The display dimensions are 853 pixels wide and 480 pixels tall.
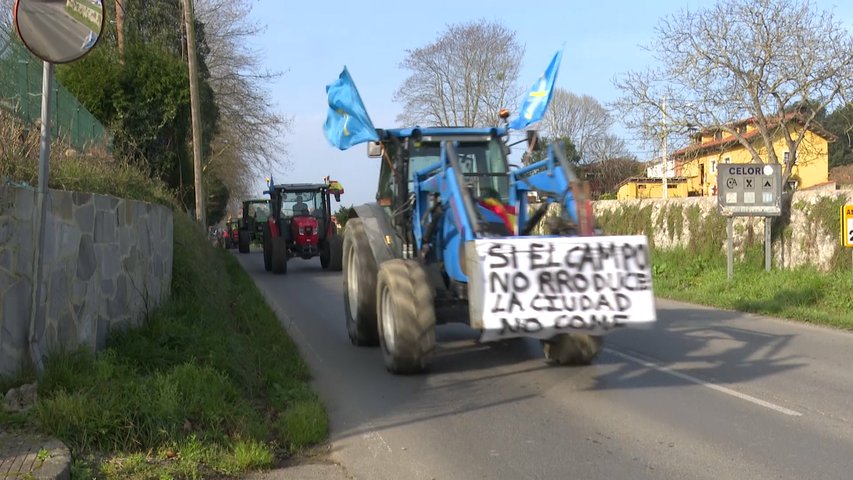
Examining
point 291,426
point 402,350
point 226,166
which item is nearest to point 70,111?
point 402,350

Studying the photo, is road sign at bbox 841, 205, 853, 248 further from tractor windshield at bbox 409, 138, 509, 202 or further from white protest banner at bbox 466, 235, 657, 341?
white protest banner at bbox 466, 235, 657, 341

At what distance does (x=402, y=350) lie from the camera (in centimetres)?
785

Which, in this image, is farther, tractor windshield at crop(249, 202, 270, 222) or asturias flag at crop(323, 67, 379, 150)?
tractor windshield at crop(249, 202, 270, 222)

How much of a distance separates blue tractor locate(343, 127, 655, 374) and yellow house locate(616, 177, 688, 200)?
35630 mm

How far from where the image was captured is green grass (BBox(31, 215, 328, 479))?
207 inches

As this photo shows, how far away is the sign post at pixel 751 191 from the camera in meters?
16.3

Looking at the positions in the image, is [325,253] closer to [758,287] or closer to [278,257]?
[278,257]

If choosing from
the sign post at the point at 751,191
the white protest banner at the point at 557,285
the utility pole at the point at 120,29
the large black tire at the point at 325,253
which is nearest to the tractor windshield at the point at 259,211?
the large black tire at the point at 325,253

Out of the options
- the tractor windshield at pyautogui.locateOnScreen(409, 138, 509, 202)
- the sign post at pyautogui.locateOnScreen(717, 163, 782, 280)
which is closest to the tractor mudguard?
the tractor windshield at pyautogui.locateOnScreen(409, 138, 509, 202)

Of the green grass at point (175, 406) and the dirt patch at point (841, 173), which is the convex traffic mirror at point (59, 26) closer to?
the green grass at point (175, 406)

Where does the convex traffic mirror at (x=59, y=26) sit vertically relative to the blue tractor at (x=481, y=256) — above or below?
above

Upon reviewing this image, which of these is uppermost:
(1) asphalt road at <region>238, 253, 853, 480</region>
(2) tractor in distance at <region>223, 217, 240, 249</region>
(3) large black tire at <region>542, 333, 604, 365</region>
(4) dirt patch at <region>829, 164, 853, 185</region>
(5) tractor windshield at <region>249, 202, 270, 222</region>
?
(4) dirt patch at <region>829, 164, 853, 185</region>

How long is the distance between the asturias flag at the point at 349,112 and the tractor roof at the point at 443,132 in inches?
13.1

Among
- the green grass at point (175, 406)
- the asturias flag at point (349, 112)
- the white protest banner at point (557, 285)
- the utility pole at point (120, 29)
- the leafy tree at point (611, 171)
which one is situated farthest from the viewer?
the leafy tree at point (611, 171)
